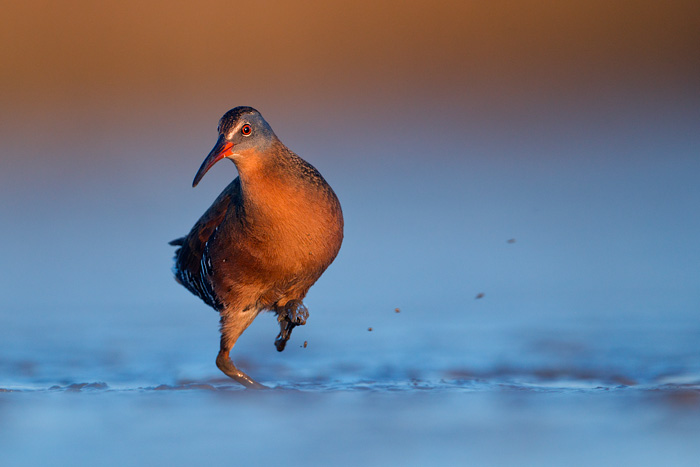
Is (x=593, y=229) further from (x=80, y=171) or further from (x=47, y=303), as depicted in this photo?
(x=80, y=171)

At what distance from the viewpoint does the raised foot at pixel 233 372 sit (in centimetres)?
696

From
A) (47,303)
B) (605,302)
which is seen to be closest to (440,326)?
(605,302)

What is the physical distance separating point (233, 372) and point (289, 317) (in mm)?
526

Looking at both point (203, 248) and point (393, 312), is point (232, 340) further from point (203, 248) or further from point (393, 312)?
point (393, 312)

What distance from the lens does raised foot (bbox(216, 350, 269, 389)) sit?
6965mm

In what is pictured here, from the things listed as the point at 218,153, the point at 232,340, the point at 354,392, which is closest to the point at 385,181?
the point at 232,340

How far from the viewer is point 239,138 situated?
247 inches

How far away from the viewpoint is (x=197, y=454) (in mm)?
5031

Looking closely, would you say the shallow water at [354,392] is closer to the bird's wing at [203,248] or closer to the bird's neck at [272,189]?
the bird's wing at [203,248]

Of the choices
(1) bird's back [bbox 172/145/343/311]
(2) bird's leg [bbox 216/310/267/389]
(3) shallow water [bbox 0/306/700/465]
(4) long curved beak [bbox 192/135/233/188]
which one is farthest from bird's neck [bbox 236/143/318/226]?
(3) shallow water [bbox 0/306/700/465]

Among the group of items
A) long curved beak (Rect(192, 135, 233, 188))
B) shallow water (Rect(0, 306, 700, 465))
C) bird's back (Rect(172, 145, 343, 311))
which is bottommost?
shallow water (Rect(0, 306, 700, 465))

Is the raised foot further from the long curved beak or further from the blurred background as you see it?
the long curved beak

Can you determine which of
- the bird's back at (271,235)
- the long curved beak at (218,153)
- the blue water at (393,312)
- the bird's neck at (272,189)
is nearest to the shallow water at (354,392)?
the blue water at (393,312)

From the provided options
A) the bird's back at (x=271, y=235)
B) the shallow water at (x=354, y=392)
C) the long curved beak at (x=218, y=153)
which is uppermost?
the long curved beak at (x=218, y=153)
